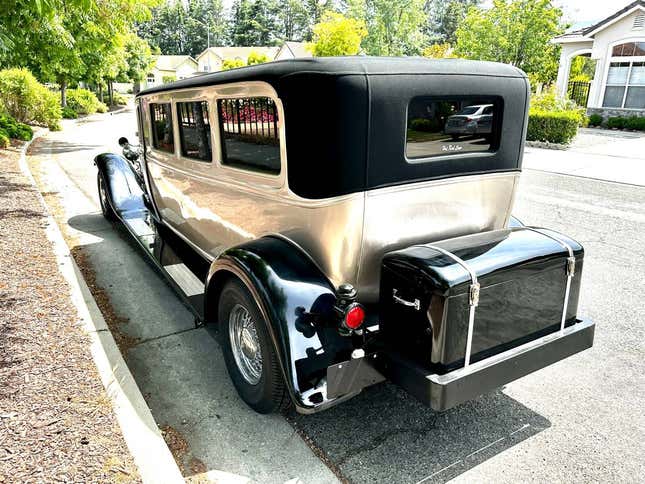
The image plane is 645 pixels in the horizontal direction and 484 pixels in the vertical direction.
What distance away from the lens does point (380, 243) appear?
9.36ft

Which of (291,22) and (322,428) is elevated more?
(291,22)

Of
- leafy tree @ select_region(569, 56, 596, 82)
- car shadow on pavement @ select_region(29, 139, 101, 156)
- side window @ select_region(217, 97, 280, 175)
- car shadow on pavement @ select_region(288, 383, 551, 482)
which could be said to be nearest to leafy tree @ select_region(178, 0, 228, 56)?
leafy tree @ select_region(569, 56, 596, 82)

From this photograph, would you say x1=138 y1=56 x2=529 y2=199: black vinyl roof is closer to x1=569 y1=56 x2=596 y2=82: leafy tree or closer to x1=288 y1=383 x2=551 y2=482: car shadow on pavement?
x1=288 y1=383 x2=551 y2=482: car shadow on pavement

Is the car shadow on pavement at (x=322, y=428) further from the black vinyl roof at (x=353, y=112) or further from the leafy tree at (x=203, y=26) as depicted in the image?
the leafy tree at (x=203, y=26)

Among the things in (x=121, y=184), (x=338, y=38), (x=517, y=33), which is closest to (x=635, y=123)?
(x=517, y=33)

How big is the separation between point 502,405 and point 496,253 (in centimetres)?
119

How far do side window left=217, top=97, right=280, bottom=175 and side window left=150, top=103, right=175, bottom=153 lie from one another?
1259 millimetres

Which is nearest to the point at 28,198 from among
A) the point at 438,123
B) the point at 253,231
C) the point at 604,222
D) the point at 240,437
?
the point at 253,231

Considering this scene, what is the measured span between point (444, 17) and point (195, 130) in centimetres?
8981

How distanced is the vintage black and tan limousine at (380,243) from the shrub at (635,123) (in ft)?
72.0

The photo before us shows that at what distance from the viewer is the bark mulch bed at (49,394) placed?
7.98ft

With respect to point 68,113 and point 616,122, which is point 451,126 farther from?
point 68,113

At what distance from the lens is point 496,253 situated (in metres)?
2.61

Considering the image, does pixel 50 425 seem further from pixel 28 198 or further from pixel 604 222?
pixel 604 222
